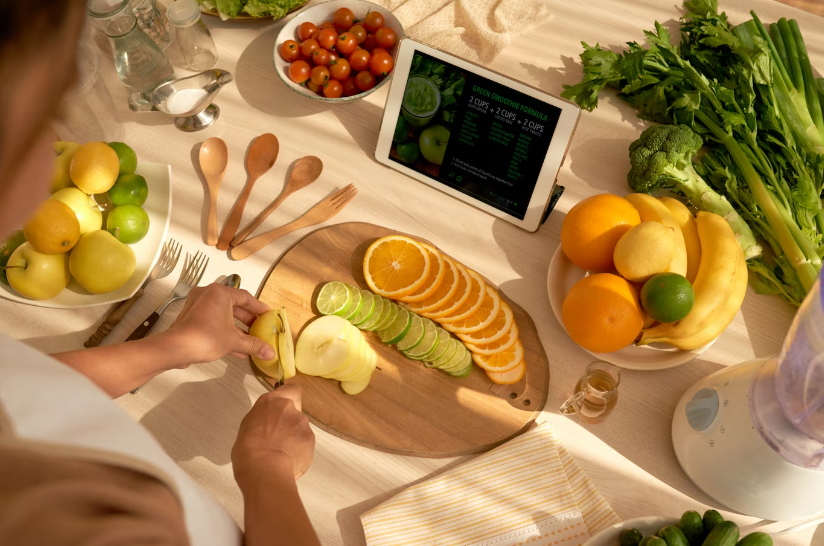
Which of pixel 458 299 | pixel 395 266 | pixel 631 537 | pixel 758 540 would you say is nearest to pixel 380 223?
pixel 395 266

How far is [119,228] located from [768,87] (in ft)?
4.66

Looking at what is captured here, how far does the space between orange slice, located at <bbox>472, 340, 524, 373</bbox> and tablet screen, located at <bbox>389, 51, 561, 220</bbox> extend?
315 millimetres

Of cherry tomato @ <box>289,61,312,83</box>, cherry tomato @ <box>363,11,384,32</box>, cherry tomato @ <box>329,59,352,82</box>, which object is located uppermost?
cherry tomato @ <box>363,11,384,32</box>

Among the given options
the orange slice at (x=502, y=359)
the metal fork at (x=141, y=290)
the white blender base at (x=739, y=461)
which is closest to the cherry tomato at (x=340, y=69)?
the metal fork at (x=141, y=290)

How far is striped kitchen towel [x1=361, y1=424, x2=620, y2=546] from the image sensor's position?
→ 100 centimetres

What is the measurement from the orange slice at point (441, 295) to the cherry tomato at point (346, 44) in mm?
618

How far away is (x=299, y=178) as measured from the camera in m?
1.40

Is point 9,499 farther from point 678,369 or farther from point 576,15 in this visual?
point 576,15

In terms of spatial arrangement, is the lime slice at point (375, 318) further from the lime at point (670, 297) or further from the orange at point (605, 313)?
the lime at point (670, 297)

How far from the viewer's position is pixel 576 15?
1707mm

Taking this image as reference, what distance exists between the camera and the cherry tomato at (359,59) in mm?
1479

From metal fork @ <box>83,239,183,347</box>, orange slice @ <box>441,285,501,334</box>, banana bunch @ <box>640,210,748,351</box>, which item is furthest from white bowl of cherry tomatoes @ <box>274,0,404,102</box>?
banana bunch @ <box>640,210,748,351</box>

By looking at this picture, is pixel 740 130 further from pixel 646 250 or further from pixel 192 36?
pixel 192 36

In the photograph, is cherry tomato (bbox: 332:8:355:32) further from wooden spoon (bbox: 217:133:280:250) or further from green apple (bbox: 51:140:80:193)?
green apple (bbox: 51:140:80:193)
